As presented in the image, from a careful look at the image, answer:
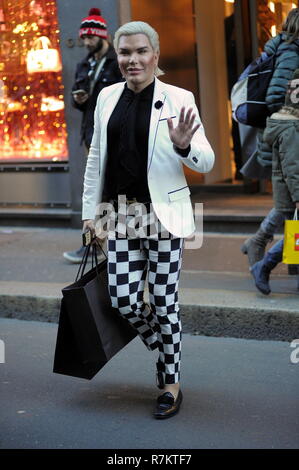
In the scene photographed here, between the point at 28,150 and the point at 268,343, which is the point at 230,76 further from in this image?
the point at 268,343

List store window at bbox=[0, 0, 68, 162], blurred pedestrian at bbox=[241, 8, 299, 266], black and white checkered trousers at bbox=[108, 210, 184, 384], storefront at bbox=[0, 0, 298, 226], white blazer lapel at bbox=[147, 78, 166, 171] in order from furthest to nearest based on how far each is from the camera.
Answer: store window at bbox=[0, 0, 68, 162]
storefront at bbox=[0, 0, 298, 226]
blurred pedestrian at bbox=[241, 8, 299, 266]
black and white checkered trousers at bbox=[108, 210, 184, 384]
white blazer lapel at bbox=[147, 78, 166, 171]

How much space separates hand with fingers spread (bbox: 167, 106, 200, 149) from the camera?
13.1ft

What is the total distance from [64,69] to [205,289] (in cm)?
382

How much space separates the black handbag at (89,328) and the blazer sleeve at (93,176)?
0.75ft

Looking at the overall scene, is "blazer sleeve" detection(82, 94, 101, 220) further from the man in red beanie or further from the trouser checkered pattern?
the man in red beanie

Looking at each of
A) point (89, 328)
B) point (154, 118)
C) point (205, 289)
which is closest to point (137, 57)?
point (154, 118)

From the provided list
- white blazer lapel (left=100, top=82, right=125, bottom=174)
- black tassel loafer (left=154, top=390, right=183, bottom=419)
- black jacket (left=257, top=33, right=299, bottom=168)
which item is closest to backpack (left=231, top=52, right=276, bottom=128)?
black jacket (left=257, top=33, right=299, bottom=168)

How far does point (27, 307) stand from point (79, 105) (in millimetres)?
1940

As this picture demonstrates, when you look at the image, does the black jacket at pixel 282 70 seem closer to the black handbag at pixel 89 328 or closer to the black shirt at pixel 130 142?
the black shirt at pixel 130 142

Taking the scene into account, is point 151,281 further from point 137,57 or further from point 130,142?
point 137,57

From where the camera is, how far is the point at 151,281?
14.5 feet

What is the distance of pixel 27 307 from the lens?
6.64 meters

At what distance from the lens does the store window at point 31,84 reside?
9688 mm
